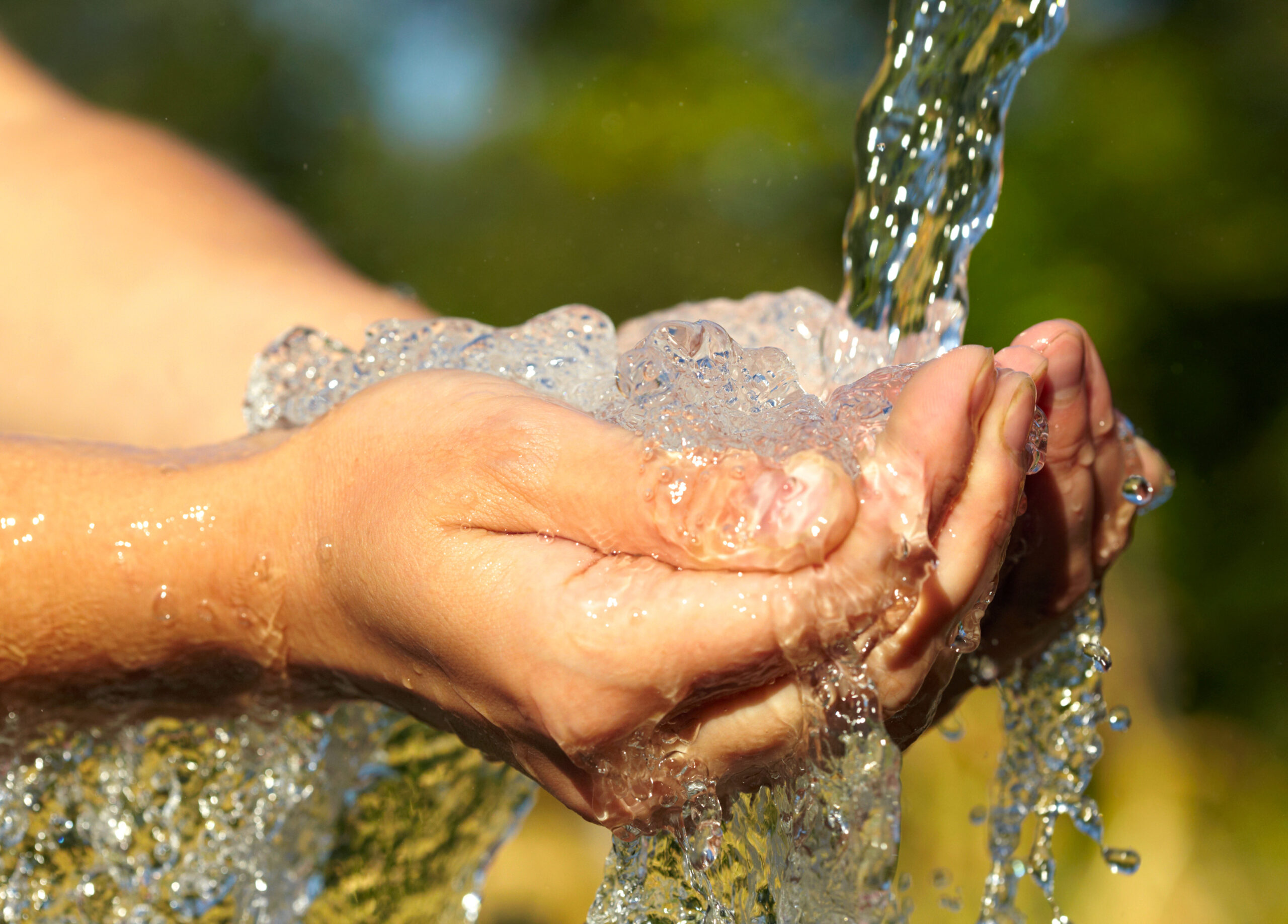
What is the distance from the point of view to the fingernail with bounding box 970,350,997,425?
638 millimetres

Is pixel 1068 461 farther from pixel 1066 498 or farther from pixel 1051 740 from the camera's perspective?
pixel 1051 740

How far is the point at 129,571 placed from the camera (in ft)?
2.92

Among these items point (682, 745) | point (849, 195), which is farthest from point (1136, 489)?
point (849, 195)

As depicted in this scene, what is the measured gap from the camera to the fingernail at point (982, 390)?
0.64 metres

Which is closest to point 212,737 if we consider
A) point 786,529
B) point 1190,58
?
point 786,529

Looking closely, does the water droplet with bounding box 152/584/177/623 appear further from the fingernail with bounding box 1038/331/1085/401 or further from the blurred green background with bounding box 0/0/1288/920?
the blurred green background with bounding box 0/0/1288/920

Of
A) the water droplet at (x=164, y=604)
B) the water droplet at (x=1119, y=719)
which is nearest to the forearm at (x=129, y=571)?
the water droplet at (x=164, y=604)

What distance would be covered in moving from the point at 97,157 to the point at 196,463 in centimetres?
73

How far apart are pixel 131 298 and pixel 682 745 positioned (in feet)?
3.35

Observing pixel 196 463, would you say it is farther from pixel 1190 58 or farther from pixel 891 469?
pixel 1190 58

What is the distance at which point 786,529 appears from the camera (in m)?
0.61

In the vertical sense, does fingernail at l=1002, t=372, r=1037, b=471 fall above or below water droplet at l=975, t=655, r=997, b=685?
above

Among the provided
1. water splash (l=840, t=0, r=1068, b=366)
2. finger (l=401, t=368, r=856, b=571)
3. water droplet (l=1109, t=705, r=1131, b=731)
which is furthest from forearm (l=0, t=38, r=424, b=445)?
water droplet (l=1109, t=705, r=1131, b=731)

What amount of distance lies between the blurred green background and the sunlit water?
467 millimetres
